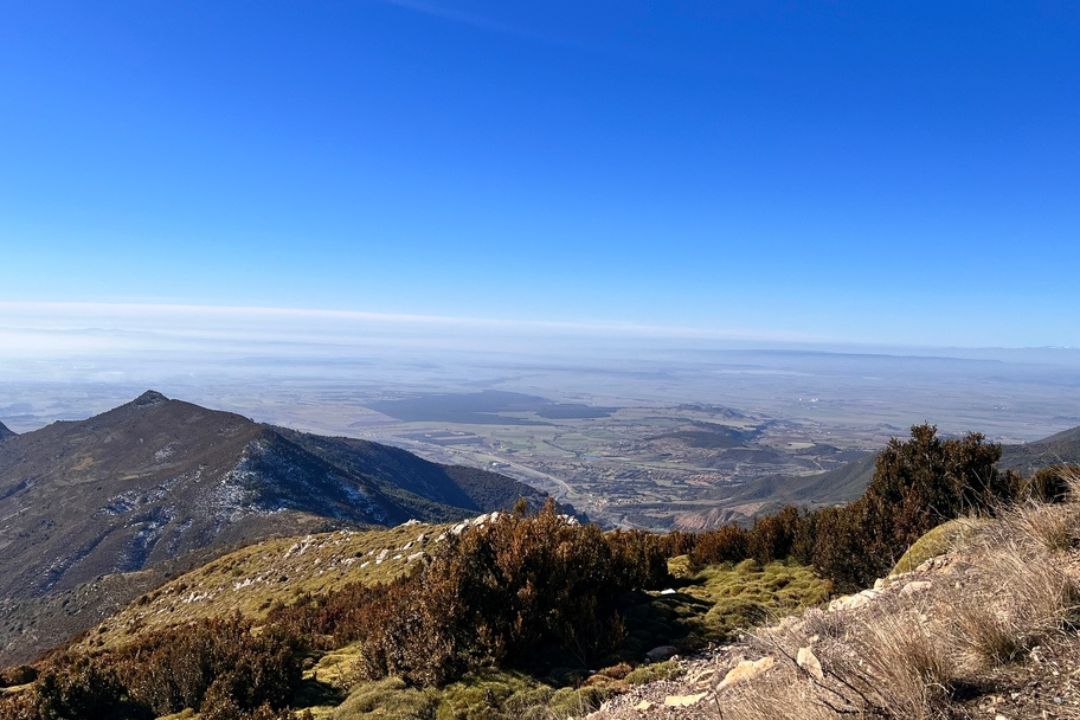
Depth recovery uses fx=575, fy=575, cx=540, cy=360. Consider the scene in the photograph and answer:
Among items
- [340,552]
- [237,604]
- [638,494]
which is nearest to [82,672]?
[237,604]

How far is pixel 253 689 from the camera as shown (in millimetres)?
8023

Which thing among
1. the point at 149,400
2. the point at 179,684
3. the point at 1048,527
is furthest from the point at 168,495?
the point at 1048,527

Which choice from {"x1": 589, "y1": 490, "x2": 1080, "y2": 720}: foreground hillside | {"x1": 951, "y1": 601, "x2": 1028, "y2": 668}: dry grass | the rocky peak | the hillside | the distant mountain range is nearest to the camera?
{"x1": 589, "y1": 490, "x2": 1080, "y2": 720}: foreground hillside

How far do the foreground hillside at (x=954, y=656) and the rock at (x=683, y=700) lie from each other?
0.07 feet

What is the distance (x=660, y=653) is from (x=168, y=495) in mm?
81600

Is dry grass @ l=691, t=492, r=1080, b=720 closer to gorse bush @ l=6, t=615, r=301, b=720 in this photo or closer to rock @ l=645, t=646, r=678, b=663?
rock @ l=645, t=646, r=678, b=663

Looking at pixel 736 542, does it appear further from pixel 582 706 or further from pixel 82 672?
pixel 82 672

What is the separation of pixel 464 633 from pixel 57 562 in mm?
77461

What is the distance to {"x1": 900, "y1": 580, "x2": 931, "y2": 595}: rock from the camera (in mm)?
6199

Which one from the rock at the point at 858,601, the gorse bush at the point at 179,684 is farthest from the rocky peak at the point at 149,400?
the rock at the point at 858,601

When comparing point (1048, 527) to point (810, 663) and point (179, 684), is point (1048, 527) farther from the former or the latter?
point (179, 684)

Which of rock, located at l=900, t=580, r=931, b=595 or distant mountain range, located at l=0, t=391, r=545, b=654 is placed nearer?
rock, located at l=900, t=580, r=931, b=595

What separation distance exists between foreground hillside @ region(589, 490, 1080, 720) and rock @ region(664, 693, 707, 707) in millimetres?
21

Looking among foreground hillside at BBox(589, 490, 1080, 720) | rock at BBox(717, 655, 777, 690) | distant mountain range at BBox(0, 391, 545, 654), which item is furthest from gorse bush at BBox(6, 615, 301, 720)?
distant mountain range at BBox(0, 391, 545, 654)
